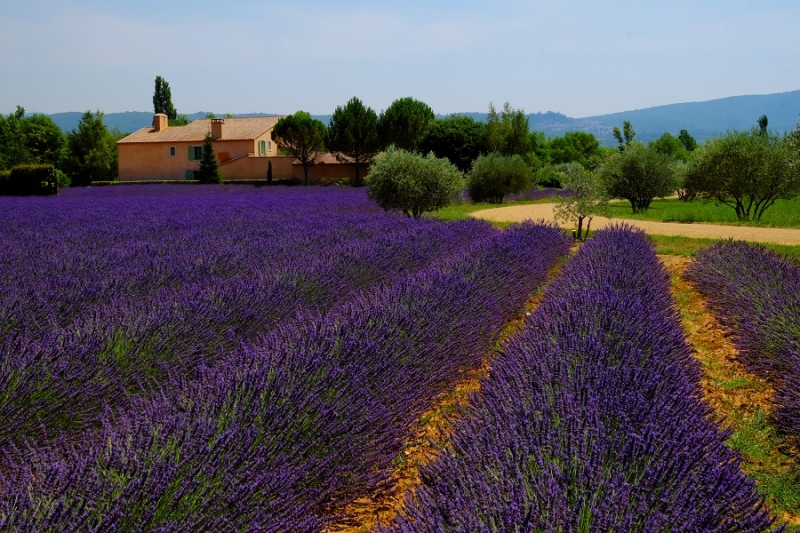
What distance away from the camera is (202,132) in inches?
1640

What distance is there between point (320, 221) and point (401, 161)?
356cm

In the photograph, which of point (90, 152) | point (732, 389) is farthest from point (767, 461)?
point (90, 152)

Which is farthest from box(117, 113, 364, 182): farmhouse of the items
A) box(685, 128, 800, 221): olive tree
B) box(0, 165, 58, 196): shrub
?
box(685, 128, 800, 221): olive tree

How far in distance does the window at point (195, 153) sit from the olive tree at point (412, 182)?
28026mm

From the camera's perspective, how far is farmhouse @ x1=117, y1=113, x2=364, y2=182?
127ft

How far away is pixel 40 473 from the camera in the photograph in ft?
6.59

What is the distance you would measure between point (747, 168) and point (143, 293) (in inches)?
603

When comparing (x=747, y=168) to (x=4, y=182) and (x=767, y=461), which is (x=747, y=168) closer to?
(x=767, y=461)

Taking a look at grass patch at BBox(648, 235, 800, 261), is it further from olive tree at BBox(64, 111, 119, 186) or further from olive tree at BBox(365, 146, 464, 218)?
olive tree at BBox(64, 111, 119, 186)

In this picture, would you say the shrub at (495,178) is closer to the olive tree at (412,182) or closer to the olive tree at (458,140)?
the olive tree at (458,140)

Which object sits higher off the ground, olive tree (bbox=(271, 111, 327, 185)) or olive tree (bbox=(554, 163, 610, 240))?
olive tree (bbox=(271, 111, 327, 185))

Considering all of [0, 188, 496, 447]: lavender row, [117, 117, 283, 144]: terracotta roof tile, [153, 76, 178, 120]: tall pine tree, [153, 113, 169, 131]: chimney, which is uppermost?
[153, 76, 178, 120]: tall pine tree

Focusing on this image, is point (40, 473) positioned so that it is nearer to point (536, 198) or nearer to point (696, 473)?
point (696, 473)

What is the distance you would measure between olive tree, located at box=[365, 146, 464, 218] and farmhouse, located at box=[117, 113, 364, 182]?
79.0 ft
